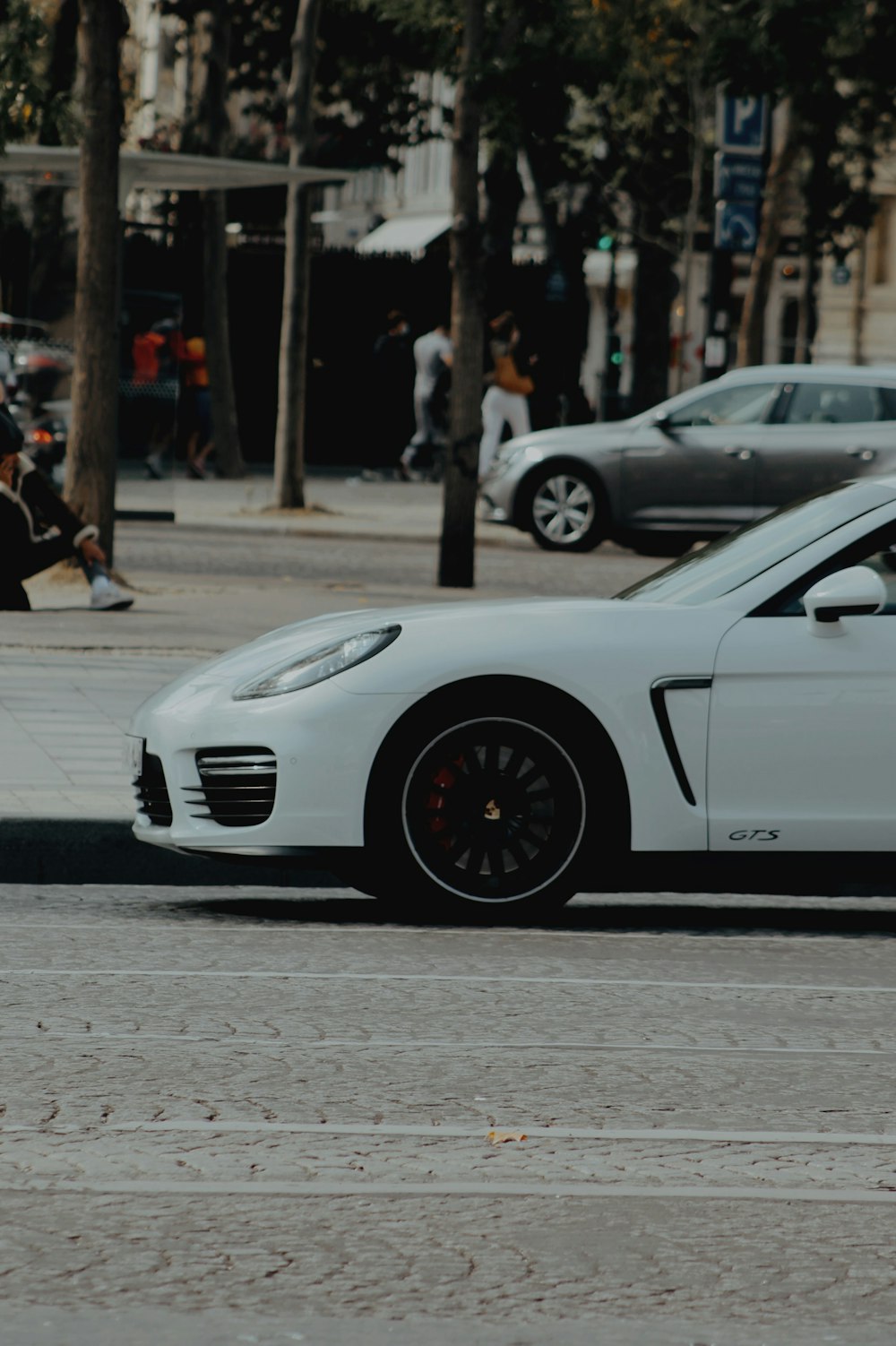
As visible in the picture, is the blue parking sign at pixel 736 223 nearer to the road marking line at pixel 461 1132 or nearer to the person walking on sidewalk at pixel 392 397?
the person walking on sidewalk at pixel 392 397

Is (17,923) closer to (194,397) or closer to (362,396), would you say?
(194,397)

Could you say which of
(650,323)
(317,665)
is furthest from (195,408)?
(317,665)

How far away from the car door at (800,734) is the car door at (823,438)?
14.2 metres

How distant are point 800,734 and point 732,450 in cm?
1460

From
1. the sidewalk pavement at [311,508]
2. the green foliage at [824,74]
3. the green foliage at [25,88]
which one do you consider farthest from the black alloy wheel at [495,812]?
the green foliage at [824,74]

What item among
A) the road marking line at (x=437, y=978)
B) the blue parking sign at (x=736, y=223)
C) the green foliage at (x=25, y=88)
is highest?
the green foliage at (x=25, y=88)

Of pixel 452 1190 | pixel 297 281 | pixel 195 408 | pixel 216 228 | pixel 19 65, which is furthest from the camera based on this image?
pixel 195 408

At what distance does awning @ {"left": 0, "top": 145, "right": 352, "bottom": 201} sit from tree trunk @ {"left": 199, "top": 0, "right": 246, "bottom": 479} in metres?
9.95

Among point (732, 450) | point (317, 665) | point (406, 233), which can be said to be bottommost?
point (732, 450)


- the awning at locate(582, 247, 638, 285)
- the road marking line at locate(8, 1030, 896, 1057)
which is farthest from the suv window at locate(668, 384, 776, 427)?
the awning at locate(582, 247, 638, 285)

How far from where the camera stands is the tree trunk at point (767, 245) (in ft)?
105

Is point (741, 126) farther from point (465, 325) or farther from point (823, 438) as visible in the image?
point (465, 325)

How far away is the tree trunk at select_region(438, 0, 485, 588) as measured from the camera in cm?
1755

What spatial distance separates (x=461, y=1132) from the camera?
4918 mm
